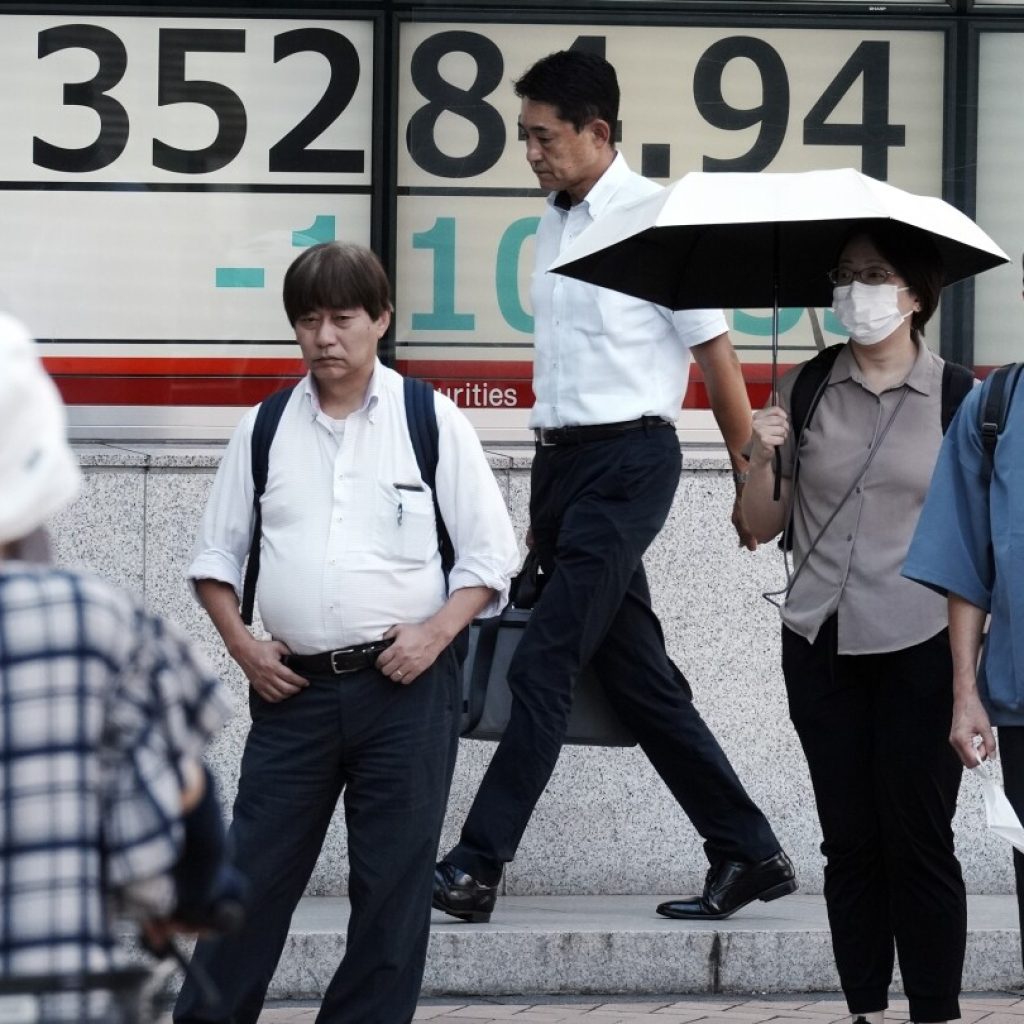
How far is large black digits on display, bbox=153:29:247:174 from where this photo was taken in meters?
6.91

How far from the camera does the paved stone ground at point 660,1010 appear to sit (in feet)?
17.7

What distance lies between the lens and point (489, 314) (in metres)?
6.96

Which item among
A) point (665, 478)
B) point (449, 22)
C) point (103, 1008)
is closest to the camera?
point (103, 1008)

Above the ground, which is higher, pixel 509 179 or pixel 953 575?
pixel 509 179

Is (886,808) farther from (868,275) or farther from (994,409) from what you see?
(868,275)

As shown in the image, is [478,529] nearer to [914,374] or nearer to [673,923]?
[914,374]

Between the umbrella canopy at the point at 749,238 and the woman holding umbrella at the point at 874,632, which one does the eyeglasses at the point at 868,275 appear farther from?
the umbrella canopy at the point at 749,238

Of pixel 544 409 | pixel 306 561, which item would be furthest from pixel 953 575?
pixel 544 409

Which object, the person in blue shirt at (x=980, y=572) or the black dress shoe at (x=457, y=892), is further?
the black dress shoe at (x=457, y=892)

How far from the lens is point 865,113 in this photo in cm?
707

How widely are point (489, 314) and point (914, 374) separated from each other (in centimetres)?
245

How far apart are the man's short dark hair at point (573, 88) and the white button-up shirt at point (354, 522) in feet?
4.89

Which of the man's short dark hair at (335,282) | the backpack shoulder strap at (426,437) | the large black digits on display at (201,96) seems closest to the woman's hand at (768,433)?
the backpack shoulder strap at (426,437)

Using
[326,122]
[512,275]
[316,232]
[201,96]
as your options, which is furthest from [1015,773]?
[201,96]
